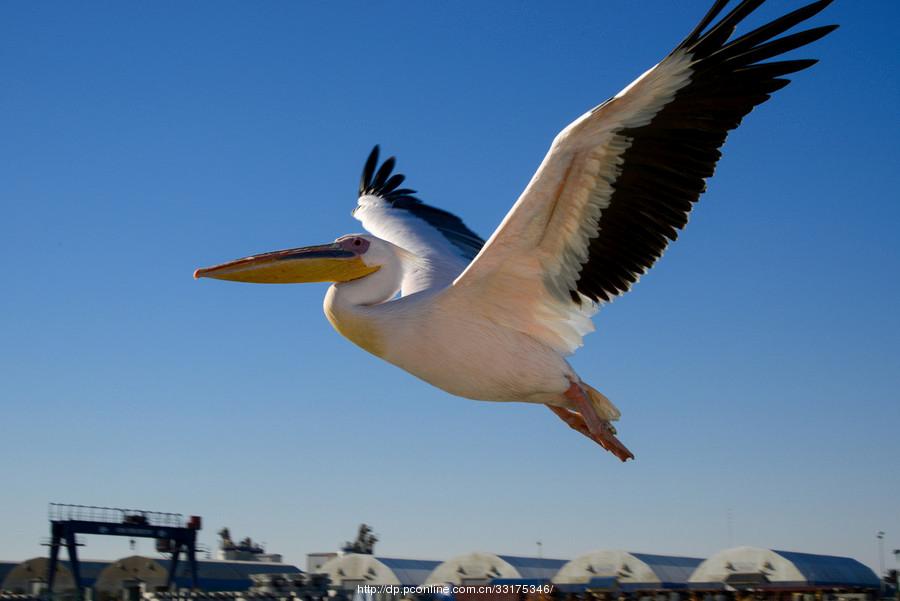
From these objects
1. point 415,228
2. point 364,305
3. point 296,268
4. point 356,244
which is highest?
point 415,228

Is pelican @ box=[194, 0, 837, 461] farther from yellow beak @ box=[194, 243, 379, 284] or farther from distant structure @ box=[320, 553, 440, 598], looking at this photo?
distant structure @ box=[320, 553, 440, 598]

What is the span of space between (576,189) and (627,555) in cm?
2696

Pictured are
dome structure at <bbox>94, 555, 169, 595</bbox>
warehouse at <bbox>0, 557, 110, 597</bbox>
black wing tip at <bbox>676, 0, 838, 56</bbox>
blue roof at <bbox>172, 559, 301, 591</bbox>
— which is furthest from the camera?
blue roof at <bbox>172, 559, 301, 591</bbox>

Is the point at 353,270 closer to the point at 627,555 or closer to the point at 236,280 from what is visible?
the point at 236,280

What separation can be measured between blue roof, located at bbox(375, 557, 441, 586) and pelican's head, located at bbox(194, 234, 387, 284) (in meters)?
25.1

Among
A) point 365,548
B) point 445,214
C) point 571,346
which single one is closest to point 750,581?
point 365,548

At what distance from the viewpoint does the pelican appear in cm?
796

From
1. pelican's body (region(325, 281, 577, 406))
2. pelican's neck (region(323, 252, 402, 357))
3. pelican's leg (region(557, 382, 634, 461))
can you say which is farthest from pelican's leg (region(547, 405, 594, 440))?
pelican's neck (region(323, 252, 402, 357))

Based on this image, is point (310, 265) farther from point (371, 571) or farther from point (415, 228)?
point (371, 571)

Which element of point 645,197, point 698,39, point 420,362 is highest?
point 698,39

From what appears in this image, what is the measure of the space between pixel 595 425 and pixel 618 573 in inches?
992

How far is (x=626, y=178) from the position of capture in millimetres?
8344

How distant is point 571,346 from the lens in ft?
30.2

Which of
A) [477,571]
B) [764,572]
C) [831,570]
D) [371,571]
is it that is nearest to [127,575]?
[371,571]
